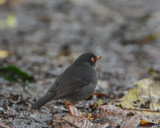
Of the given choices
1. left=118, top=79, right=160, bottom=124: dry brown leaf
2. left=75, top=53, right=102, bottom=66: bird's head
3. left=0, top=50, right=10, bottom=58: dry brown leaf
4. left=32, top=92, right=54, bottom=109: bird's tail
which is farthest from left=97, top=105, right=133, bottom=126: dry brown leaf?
left=0, top=50, right=10, bottom=58: dry brown leaf

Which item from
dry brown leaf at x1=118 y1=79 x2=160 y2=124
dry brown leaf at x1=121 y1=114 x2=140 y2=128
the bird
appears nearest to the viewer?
dry brown leaf at x1=121 y1=114 x2=140 y2=128

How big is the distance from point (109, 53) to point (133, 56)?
71 centimetres

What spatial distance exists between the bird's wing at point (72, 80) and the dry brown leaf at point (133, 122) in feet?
3.64

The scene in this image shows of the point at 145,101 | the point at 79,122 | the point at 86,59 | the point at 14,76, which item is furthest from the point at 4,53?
the point at 79,122

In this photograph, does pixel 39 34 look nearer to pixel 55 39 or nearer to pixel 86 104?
pixel 55 39

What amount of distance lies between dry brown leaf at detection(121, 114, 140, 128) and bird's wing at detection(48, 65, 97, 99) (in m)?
1.11

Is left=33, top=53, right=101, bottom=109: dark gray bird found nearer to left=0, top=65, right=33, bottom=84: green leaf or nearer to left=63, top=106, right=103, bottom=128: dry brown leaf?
left=63, top=106, right=103, bottom=128: dry brown leaf

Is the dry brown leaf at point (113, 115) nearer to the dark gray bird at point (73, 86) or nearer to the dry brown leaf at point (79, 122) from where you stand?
the dry brown leaf at point (79, 122)

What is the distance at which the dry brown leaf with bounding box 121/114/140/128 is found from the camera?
3.46 meters

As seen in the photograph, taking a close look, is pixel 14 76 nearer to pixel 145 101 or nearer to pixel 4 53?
pixel 4 53

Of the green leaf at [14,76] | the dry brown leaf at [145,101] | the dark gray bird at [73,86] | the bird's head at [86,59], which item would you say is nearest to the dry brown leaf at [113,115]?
the dry brown leaf at [145,101]

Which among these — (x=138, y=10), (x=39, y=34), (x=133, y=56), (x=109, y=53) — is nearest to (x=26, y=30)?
(x=39, y=34)

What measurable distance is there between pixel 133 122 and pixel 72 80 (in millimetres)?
1299

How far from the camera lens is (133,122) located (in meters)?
3.52
